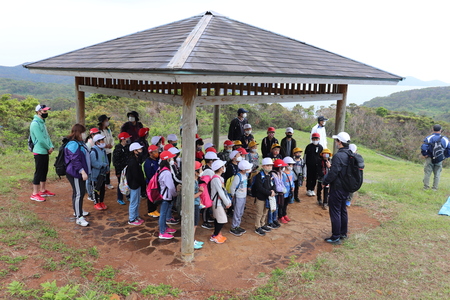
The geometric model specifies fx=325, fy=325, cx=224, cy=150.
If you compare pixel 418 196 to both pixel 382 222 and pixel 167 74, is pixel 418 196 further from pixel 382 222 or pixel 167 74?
pixel 167 74

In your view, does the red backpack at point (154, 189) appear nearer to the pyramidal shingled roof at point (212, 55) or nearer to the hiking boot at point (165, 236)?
the hiking boot at point (165, 236)

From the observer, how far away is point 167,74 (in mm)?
3994

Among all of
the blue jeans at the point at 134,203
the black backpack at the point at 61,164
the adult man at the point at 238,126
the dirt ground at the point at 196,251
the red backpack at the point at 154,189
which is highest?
the adult man at the point at 238,126

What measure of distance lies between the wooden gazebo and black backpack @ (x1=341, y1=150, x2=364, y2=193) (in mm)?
1502

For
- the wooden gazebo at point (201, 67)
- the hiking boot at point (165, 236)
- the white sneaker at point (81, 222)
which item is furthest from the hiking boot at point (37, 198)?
the hiking boot at point (165, 236)

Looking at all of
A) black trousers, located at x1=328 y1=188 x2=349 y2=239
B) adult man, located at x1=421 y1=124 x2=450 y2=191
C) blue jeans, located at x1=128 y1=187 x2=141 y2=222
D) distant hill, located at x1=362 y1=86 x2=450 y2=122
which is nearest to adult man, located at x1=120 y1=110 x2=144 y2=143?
blue jeans, located at x1=128 y1=187 x2=141 y2=222

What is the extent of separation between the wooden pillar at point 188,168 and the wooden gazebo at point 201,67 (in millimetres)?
14

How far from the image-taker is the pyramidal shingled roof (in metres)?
4.43

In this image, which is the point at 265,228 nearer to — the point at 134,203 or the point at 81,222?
the point at 134,203

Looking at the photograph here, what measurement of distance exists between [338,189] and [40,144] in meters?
5.69

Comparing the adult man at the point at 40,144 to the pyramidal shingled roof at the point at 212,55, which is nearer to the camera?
the pyramidal shingled roof at the point at 212,55

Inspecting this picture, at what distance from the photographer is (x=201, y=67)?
404 centimetres

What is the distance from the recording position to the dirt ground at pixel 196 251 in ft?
14.6

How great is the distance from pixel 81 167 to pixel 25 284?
2075 mm
